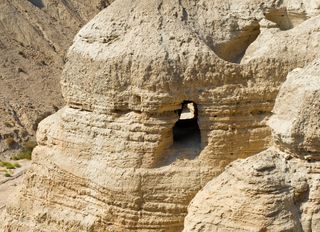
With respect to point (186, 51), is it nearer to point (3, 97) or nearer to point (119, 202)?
point (119, 202)

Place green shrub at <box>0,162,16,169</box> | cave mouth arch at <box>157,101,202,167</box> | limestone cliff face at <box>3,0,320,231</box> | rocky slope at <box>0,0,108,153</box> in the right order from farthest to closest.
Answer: rocky slope at <box>0,0,108,153</box>
green shrub at <box>0,162,16,169</box>
cave mouth arch at <box>157,101,202,167</box>
limestone cliff face at <box>3,0,320,231</box>

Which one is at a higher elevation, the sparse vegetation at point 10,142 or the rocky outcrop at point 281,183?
the sparse vegetation at point 10,142

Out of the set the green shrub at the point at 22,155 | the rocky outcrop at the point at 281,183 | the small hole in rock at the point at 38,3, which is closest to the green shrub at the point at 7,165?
the green shrub at the point at 22,155

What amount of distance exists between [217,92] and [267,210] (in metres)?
2.71

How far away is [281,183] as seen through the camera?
38.1 ft

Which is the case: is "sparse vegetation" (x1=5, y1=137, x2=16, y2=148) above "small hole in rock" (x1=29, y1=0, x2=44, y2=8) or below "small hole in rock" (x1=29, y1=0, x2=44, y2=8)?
below

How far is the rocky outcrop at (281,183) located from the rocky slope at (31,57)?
2396cm

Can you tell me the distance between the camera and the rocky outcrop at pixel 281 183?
37.5ft

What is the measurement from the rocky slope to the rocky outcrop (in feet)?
78.6

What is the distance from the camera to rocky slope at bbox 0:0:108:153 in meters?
37.2

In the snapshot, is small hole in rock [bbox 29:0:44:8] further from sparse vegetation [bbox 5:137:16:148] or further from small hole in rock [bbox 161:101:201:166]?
small hole in rock [bbox 161:101:201:166]

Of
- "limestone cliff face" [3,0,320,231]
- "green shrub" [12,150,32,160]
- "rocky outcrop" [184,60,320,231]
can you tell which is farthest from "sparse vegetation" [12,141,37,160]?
"rocky outcrop" [184,60,320,231]

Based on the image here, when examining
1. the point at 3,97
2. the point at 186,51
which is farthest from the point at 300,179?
the point at 3,97

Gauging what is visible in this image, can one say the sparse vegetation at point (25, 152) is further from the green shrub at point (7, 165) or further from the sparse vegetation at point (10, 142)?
the green shrub at point (7, 165)
